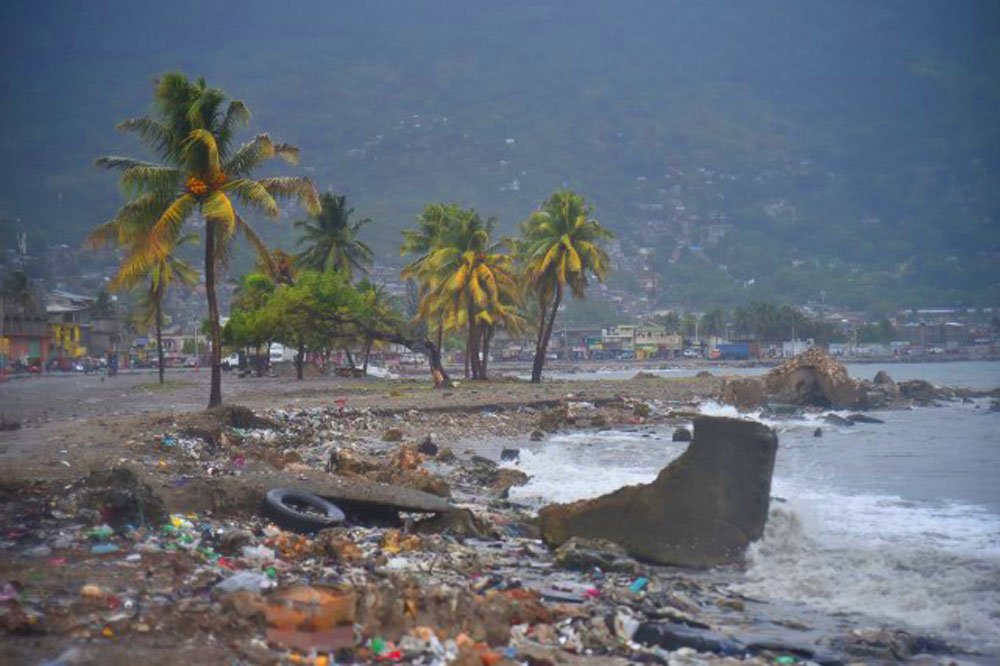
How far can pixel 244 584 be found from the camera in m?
6.79

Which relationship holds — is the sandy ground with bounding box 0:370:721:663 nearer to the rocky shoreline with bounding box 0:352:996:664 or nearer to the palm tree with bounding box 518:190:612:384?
the rocky shoreline with bounding box 0:352:996:664

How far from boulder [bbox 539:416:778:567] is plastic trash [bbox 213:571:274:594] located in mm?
4764

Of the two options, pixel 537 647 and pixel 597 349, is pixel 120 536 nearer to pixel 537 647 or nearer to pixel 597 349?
pixel 537 647

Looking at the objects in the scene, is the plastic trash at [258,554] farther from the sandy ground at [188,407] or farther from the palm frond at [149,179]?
the palm frond at [149,179]

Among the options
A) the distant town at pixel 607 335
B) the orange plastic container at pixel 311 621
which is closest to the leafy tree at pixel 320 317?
the orange plastic container at pixel 311 621

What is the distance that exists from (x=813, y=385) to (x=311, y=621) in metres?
38.3

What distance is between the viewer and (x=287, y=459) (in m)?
15.7

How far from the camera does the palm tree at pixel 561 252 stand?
47.6 m

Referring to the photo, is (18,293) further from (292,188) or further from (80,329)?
(292,188)

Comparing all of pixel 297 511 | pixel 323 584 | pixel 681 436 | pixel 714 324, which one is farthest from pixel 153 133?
pixel 714 324

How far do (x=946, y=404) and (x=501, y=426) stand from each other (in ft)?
87.3

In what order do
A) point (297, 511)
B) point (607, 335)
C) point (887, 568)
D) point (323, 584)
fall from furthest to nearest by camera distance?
point (607, 335)
point (297, 511)
point (887, 568)
point (323, 584)

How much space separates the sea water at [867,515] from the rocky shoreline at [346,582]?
0.63 meters

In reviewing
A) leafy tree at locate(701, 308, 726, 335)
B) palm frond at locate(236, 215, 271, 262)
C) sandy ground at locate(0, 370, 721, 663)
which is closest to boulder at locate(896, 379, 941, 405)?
sandy ground at locate(0, 370, 721, 663)
